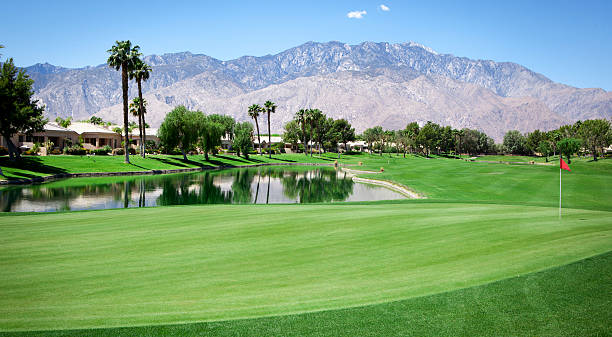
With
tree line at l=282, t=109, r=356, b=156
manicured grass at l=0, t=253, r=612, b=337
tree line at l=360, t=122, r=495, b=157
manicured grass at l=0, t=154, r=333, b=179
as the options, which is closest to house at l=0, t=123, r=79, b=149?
manicured grass at l=0, t=154, r=333, b=179

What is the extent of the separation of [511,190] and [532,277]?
26.8m

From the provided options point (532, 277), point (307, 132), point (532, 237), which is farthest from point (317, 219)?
point (307, 132)

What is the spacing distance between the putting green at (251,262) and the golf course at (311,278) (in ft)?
0.10

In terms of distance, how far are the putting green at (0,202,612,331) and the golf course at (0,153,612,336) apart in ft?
0.10

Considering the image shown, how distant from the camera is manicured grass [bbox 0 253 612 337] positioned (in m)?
5.04

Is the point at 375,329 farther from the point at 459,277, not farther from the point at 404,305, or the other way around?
the point at 459,277

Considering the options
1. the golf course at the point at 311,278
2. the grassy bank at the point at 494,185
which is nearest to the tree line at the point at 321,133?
the grassy bank at the point at 494,185

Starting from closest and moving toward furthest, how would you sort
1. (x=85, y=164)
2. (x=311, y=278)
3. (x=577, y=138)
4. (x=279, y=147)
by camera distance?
(x=311, y=278) → (x=85, y=164) → (x=577, y=138) → (x=279, y=147)

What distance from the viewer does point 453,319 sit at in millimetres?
5316

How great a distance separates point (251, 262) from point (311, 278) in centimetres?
143

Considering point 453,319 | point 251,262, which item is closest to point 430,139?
point 251,262

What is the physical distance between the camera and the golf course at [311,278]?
5281 mm

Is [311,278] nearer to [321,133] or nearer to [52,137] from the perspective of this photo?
[52,137]

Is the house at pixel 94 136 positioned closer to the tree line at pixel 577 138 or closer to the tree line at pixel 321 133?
the tree line at pixel 321 133
